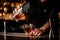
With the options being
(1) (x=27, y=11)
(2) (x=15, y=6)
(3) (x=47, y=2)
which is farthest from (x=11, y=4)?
(3) (x=47, y=2)

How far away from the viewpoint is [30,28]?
0.97m

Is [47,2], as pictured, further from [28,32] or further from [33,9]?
[28,32]

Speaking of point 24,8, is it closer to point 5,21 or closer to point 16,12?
point 16,12

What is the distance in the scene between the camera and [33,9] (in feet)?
3.81

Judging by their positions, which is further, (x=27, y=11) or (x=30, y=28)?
(x=27, y=11)

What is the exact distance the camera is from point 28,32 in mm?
943

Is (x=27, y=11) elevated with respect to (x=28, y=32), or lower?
elevated

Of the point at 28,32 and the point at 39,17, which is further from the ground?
the point at 39,17

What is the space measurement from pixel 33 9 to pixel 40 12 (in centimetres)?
6

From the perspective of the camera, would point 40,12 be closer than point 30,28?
No

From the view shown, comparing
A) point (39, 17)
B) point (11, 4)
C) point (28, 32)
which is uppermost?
point (11, 4)

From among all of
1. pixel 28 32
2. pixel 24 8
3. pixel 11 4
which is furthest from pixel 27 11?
pixel 28 32

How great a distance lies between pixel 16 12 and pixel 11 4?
117 mm

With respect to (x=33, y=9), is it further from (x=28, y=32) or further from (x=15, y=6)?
(x=28, y=32)
